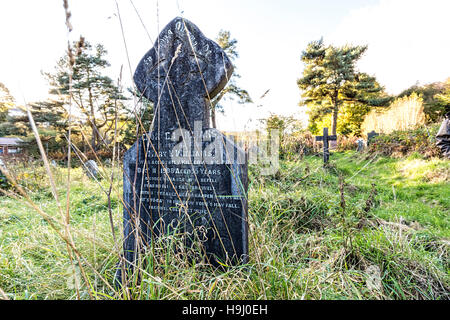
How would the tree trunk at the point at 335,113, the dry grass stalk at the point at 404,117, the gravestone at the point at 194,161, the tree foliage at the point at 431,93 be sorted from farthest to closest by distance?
the tree trunk at the point at 335,113, the tree foliage at the point at 431,93, the dry grass stalk at the point at 404,117, the gravestone at the point at 194,161

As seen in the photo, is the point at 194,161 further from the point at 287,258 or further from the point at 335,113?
the point at 335,113

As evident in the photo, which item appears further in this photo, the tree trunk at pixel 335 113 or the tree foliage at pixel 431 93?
the tree trunk at pixel 335 113

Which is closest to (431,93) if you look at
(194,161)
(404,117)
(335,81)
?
(335,81)

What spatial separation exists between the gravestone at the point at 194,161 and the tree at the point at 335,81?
2015 cm

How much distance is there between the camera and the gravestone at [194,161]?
6.03ft

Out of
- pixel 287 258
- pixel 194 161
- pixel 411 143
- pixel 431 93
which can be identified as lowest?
pixel 287 258

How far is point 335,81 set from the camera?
19.4 meters

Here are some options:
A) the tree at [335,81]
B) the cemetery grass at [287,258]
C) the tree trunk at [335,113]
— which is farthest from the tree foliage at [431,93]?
the cemetery grass at [287,258]

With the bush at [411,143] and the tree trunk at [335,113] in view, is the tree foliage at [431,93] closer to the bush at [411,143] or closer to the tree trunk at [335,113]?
the tree trunk at [335,113]

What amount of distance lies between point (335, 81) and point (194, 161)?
21378 millimetres

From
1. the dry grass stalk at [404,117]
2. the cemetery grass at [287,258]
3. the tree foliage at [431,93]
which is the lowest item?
the cemetery grass at [287,258]

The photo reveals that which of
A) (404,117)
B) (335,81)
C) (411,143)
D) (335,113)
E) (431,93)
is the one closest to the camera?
(411,143)

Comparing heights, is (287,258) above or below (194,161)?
below

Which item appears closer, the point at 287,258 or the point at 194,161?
the point at 287,258
